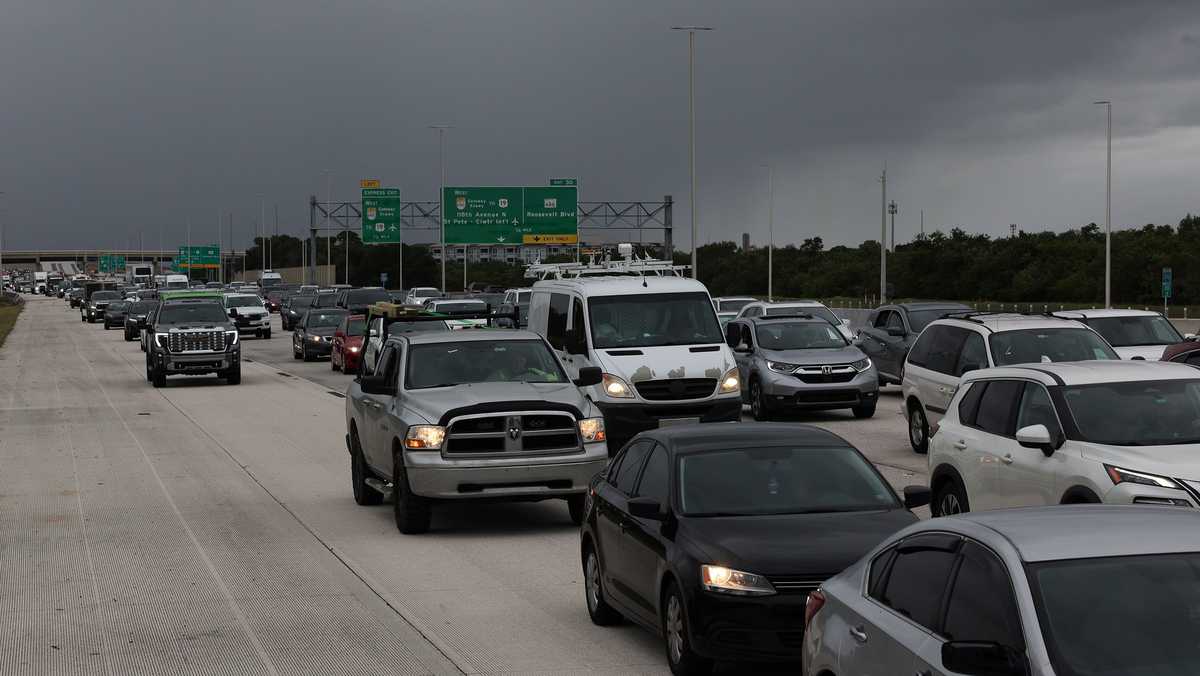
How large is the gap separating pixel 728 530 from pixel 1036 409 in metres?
3.94

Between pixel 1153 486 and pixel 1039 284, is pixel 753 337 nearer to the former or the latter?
pixel 1153 486

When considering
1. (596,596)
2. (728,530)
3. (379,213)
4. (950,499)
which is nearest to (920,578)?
(728,530)

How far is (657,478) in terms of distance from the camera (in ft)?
31.0

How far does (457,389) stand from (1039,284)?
8792 centimetres

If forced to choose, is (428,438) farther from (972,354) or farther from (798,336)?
(798,336)

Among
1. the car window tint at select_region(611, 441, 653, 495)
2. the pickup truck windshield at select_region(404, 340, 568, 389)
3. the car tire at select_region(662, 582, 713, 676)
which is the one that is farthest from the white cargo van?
the car tire at select_region(662, 582, 713, 676)

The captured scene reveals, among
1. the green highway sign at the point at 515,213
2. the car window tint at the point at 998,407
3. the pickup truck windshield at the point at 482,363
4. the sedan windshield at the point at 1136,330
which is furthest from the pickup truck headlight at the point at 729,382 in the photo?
the green highway sign at the point at 515,213

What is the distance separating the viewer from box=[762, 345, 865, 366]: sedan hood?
A: 25.2 metres

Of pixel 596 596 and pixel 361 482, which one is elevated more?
pixel 596 596

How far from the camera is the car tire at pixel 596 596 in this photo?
10.0 meters

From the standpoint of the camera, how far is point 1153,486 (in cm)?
999

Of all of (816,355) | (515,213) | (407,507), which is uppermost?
(515,213)

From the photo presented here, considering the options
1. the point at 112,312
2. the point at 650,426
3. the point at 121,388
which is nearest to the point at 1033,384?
the point at 650,426

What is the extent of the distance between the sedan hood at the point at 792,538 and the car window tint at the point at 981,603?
2659 millimetres
